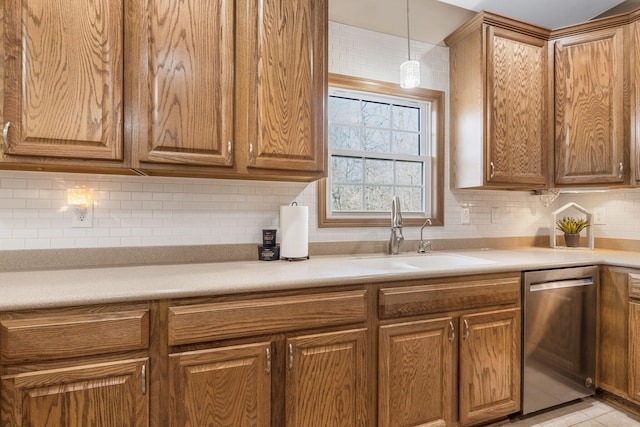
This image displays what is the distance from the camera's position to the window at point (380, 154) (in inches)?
91.2

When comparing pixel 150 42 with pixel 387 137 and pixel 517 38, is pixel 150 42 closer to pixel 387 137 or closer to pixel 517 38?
pixel 387 137

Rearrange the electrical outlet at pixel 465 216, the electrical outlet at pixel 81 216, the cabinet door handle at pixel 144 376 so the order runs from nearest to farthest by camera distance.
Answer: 1. the cabinet door handle at pixel 144 376
2. the electrical outlet at pixel 81 216
3. the electrical outlet at pixel 465 216

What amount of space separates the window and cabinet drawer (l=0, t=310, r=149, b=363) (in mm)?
1235

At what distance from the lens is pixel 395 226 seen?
225cm

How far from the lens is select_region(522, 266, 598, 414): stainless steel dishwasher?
6.25 ft

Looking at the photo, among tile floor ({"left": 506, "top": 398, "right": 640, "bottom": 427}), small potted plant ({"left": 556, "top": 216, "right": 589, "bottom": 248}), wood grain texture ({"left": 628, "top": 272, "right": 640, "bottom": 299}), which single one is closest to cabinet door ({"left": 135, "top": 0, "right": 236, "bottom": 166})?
tile floor ({"left": 506, "top": 398, "right": 640, "bottom": 427})

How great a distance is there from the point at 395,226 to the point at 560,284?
981 mm

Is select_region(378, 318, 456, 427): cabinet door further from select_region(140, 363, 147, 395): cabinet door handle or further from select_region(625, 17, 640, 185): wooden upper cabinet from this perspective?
select_region(625, 17, 640, 185): wooden upper cabinet

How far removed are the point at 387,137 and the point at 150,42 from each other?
1614mm

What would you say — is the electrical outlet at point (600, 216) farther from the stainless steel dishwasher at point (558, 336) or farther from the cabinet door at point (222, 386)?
the cabinet door at point (222, 386)

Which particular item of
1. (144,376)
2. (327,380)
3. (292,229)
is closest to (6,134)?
(144,376)

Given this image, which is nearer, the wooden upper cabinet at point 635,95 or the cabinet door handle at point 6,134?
the cabinet door handle at point 6,134

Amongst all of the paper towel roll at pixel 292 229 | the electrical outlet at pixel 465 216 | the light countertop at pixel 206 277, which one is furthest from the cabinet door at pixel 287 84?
the electrical outlet at pixel 465 216

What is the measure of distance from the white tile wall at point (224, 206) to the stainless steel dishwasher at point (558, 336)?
2.38 feet
